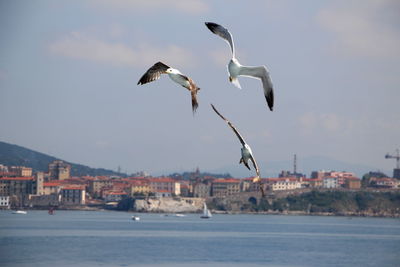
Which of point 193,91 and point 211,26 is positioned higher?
point 211,26

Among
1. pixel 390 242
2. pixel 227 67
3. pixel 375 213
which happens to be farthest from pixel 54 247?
pixel 375 213

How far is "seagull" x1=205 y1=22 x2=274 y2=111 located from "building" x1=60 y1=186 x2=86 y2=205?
504 ft

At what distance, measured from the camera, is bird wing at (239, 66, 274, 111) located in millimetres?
5027

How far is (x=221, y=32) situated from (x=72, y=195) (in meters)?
155

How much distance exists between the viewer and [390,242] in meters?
71.5

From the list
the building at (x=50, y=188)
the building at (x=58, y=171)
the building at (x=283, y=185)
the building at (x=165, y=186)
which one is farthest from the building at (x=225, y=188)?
the building at (x=58, y=171)

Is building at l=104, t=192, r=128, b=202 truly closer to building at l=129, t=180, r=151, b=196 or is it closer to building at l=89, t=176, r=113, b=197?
building at l=129, t=180, r=151, b=196

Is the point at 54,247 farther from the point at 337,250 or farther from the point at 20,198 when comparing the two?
the point at 20,198

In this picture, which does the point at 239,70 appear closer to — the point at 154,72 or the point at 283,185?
the point at 154,72

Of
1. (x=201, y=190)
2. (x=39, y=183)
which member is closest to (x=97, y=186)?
(x=39, y=183)

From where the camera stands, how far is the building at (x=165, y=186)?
166 metres

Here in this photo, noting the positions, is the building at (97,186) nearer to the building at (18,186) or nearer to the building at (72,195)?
the building at (72,195)

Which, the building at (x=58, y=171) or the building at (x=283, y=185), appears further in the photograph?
the building at (x=58, y=171)

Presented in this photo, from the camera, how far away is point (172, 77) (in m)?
5.29
